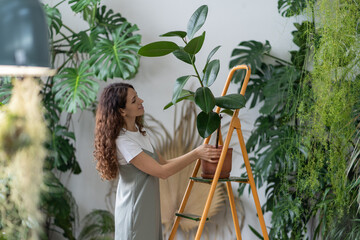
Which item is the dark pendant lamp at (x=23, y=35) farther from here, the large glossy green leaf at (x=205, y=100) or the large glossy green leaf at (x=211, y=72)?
the large glossy green leaf at (x=211, y=72)

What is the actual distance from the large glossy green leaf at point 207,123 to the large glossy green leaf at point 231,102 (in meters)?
0.07

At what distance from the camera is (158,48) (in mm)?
2387

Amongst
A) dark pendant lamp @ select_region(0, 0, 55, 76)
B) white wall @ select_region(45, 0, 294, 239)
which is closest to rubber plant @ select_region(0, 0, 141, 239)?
white wall @ select_region(45, 0, 294, 239)

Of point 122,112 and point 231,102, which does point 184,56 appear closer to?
point 231,102

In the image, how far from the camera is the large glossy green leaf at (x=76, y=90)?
143 inches

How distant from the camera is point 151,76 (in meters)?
4.05

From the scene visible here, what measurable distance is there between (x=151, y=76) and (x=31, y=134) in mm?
1149

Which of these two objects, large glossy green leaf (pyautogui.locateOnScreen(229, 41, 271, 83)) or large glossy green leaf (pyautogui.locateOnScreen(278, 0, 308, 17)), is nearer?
large glossy green leaf (pyautogui.locateOnScreen(278, 0, 308, 17))

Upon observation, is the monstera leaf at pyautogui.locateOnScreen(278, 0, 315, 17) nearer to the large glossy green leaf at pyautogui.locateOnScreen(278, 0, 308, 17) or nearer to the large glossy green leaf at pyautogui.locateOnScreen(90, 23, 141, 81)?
the large glossy green leaf at pyautogui.locateOnScreen(278, 0, 308, 17)

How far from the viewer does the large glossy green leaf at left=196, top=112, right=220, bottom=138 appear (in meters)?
2.33

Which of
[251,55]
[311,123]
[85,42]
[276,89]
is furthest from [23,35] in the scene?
[85,42]

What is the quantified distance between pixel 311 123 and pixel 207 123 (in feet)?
3.58

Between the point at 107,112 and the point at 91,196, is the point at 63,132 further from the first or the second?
the point at 107,112

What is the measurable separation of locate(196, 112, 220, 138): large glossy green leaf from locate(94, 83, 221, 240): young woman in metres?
0.15
